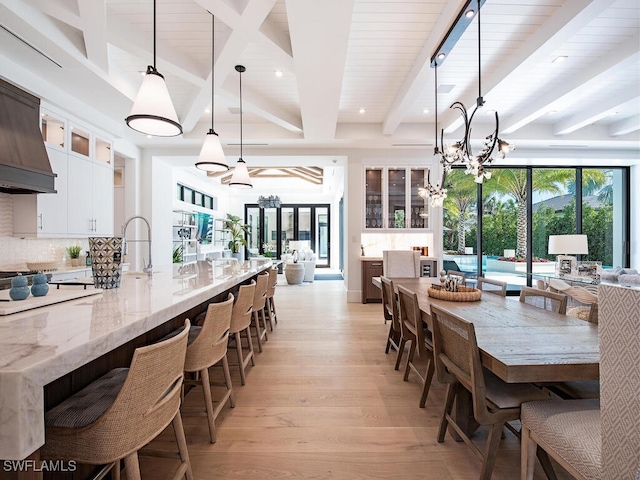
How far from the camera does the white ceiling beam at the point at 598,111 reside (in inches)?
163

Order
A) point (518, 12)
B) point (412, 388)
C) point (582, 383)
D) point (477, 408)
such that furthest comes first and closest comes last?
1. point (518, 12)
2. point (412, 388)
3. point (582, 383)
4. point (477, 408)

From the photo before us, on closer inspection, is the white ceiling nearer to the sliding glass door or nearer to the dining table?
the dining table

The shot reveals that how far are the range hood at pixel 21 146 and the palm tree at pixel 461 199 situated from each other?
689 cm

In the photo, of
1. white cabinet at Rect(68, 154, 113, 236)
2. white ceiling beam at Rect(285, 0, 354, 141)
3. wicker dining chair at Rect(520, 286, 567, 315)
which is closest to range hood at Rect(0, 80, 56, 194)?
white cabinet at Rect(68, 154, 113, 236)

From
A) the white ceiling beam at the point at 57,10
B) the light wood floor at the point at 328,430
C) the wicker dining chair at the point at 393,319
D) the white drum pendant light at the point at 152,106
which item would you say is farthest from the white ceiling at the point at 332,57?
the light wood floor at the point at 328,430

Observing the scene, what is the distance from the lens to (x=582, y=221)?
6809 mm

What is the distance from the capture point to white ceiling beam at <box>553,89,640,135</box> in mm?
4145

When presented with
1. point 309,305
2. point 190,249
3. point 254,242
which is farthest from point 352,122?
point 254,242

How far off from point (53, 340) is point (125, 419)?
0.32 meters

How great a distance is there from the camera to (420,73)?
11.1 feet

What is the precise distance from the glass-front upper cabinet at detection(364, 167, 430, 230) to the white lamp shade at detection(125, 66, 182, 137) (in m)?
4.45

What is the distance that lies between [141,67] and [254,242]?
8279mm

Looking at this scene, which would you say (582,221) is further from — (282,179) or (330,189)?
(282,179)

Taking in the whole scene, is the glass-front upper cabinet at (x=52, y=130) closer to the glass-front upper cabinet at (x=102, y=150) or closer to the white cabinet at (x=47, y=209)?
the white cabinet at (x=47, y=209)
